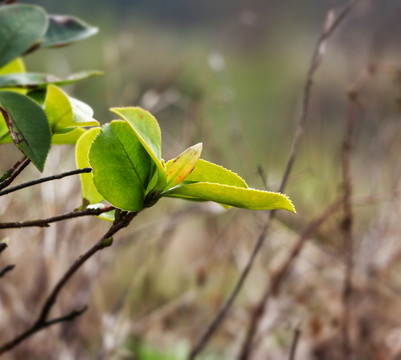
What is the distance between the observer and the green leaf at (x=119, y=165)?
1.07 feet

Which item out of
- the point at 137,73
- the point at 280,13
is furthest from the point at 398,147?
the point at 280,13

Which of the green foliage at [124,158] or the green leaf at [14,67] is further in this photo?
the green leaf at [14,67]

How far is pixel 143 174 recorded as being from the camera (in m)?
0.34

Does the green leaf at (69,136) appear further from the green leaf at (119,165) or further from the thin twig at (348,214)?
the thin twig at (348,214)

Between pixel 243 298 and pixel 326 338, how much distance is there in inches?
14.9

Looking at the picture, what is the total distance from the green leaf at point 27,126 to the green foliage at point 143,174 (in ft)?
0.12

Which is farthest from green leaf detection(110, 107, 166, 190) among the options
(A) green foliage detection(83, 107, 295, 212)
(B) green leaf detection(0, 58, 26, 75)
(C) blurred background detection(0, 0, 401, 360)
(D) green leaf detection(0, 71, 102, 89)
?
(C) blurred background detection(0, 0, 401, 360)

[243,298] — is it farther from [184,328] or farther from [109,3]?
[109,3]

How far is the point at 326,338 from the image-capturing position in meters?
1.13

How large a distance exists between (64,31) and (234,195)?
29 centimetres

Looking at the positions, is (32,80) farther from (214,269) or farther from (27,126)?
(214,269)

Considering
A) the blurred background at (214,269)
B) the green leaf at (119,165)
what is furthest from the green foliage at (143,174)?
the blurred background at (214,269)

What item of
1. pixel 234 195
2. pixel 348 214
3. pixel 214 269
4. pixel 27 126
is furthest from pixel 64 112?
pixel 214 269

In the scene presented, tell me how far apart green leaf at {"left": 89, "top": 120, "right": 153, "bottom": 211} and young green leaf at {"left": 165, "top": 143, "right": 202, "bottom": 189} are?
0.06 ft
